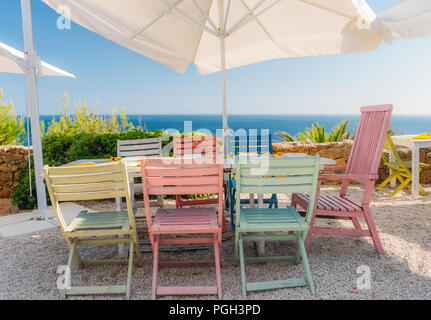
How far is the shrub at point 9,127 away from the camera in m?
6.54

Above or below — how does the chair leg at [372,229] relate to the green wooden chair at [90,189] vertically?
below

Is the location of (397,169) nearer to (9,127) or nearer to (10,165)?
(10,165)

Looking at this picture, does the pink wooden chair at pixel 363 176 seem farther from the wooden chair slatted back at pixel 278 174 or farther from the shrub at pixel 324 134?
the shrub at pixel 324 134

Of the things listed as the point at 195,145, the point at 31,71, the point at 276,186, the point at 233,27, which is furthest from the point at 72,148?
the point at 276,186

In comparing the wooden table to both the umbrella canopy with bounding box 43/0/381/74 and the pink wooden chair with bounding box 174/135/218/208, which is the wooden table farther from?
the pink wooden chair with bounding box 174/135/218/208

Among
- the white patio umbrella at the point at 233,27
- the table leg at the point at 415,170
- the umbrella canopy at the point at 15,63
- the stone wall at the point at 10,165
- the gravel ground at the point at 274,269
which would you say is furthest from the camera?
the stone wall at the point at 10,165

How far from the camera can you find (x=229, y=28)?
413 cm

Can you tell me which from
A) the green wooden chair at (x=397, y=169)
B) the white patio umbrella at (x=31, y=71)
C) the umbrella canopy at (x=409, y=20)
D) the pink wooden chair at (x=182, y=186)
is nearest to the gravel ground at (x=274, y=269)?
the pink wooden chair at (x=182, y=186)

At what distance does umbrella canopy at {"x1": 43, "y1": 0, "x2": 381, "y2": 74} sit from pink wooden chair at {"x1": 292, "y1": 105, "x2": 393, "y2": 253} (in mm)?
1041

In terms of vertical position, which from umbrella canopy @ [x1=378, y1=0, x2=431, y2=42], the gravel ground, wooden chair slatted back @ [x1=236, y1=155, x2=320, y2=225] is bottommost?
the gravel ground

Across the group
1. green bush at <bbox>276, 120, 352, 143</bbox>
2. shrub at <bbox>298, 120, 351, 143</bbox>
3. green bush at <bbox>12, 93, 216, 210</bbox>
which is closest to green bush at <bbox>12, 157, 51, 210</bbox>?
green bush at <bbox>12, 93, 216, 210</bbox>

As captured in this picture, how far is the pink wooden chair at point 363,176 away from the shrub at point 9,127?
233 inches

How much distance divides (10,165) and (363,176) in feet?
17.0

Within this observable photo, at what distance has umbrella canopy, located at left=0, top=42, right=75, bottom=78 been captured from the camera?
408 centimetres
